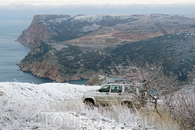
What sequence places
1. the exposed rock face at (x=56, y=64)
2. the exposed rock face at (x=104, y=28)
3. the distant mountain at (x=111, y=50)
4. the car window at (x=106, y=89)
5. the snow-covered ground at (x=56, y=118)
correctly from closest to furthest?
the snow-covered ground at (x=56, y=118) → the car window at (x=106, y=89) → the distant mountain at (x=111, y=50) → the exposed rock face at (x=56, y=64) → the exposed rock face at (x=104, y=28)

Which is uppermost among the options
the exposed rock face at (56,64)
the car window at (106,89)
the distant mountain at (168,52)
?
the car window at (106,89)

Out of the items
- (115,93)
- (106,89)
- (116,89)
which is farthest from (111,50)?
(115,93)

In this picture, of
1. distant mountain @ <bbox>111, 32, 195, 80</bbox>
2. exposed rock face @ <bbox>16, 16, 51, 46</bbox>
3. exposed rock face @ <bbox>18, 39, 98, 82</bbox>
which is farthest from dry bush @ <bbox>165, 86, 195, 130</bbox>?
exposed rock face @ <bbox>16, 16, 51, 46</bbox>

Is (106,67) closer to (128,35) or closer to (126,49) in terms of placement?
(126,49)

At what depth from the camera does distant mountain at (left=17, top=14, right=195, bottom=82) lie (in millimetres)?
74500

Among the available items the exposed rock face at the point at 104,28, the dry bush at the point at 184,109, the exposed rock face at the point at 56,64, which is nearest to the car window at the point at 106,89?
the dry bush at the point at 184,109

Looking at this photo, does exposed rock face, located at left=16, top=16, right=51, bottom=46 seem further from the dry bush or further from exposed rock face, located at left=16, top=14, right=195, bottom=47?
the dry bush

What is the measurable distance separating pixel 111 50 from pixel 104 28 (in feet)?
133

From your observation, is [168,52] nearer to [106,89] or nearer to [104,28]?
[104,28]

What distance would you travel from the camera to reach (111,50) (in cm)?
10138

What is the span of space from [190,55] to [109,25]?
85424mm

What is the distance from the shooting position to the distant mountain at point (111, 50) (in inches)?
→ 2933

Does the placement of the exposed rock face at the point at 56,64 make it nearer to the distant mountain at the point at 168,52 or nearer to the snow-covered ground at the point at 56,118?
the distant mountain at the point at 168,52

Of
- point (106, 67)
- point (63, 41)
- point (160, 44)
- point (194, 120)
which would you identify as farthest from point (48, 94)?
point (63, 41)
